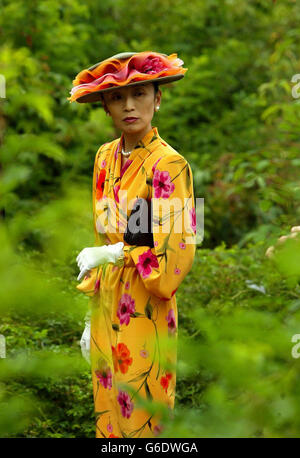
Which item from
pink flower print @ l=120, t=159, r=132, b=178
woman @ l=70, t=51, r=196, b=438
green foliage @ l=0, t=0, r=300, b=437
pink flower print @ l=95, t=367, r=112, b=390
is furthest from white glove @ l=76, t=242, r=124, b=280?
pink flower print @ l=95, t=367, r=112, b=390

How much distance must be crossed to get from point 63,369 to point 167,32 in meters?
7.61

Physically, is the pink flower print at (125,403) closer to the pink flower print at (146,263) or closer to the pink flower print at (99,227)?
the pink flower print at (146,263)

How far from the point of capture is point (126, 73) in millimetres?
2246

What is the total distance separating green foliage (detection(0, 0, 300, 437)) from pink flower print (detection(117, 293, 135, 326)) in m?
0.26

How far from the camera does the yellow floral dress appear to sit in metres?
2.21

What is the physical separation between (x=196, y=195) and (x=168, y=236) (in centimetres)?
451

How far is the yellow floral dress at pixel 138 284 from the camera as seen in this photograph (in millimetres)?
2211

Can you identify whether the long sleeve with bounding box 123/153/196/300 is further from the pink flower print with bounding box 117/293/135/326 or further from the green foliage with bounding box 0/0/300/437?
the green foliage with bounding box 0/0/300/437

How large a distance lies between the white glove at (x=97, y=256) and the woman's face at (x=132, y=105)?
399 millimetres

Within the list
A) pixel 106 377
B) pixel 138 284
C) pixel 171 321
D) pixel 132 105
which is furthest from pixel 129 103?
pixel 106 377

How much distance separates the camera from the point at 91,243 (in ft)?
3.54

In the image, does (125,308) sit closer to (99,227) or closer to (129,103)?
(99,227)

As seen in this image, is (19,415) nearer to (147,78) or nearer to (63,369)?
(63,369)

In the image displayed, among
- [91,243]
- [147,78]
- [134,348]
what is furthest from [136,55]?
[91,243]
